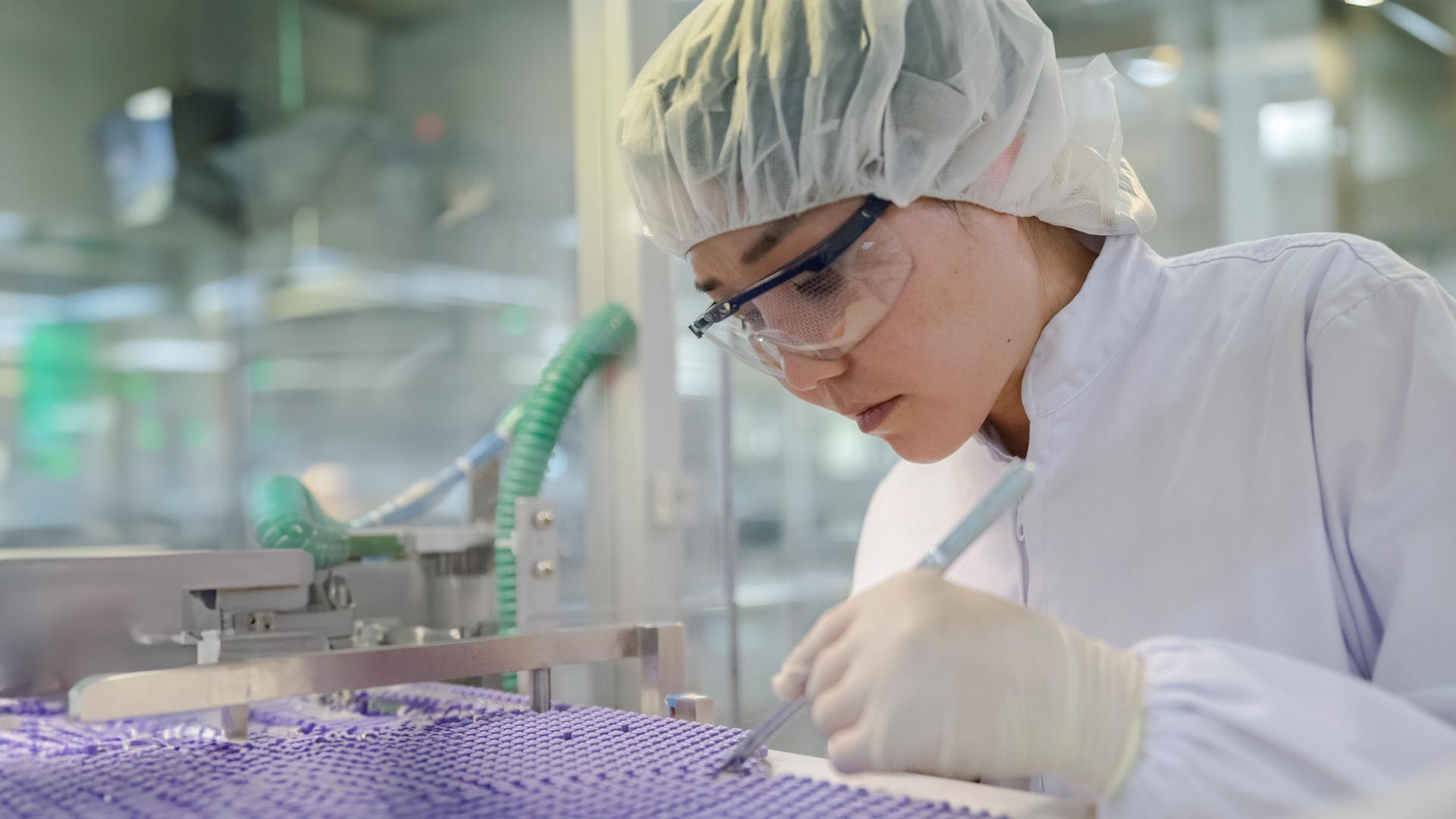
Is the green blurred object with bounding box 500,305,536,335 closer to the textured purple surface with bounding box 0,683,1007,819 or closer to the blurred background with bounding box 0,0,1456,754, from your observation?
the blurred background with bounding box 0,0,1456,754

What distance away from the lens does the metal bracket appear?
1.65m

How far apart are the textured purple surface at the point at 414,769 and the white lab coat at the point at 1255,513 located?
17cm

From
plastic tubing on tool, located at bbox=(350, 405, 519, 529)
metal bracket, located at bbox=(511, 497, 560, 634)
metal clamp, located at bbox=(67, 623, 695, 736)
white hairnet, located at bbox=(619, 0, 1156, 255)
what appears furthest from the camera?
plastic tubing on tool, located at bbox=(350, 405, 519, 529)

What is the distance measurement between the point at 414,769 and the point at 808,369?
0.49 metres

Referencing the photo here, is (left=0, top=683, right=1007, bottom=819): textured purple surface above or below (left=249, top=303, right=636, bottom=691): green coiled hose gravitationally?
below

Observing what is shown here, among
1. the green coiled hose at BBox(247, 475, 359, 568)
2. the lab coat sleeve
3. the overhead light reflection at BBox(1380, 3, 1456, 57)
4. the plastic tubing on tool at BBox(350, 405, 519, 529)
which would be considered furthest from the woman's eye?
the overhead light reflection at BBox(1380, 3, 1456, 57)

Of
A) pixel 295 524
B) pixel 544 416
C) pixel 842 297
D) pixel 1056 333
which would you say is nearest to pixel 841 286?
pixel 842 297

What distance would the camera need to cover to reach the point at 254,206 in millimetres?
2930

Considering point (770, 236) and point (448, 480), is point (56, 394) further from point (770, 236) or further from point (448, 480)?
point (770, 236)

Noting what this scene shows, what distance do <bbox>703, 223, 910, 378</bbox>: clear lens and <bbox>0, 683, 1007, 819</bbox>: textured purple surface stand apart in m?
0.36

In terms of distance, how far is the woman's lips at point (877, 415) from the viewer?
42.4 inches

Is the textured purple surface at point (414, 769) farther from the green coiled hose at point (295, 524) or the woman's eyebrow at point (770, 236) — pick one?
the woman's eyebrow at point (770, 236)

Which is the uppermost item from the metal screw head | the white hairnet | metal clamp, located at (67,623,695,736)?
the white hairnet

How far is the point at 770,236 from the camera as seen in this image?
3.39ft
